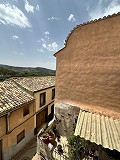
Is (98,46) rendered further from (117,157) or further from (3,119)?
(3,119)

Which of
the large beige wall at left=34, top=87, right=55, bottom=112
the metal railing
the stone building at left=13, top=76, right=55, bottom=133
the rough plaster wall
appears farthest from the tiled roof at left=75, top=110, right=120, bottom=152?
the stone building at left=13, top=76, right=55, bottom=133

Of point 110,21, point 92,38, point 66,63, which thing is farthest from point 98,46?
point 66,63

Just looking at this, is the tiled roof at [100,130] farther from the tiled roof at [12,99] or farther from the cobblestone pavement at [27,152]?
the cobblestone pavement at [27,152]

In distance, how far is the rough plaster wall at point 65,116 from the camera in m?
13.2

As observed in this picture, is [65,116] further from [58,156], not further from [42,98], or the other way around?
[42,98]

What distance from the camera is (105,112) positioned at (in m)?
11.0

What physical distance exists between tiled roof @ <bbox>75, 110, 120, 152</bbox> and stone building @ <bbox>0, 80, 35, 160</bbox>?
25.9ft

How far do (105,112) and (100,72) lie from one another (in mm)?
3499

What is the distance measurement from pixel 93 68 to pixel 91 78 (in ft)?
3.08

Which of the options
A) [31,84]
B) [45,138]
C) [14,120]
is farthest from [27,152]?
[31,84]

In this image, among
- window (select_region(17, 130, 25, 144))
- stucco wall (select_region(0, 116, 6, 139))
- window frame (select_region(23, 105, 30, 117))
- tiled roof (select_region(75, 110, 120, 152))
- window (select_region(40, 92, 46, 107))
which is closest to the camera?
tiled roof (select_region(75, 110, 120, 152))

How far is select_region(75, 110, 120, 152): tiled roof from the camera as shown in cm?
728

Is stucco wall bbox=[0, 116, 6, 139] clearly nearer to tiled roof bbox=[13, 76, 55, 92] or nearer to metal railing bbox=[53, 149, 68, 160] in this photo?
metal railing bbox=[53, 149, 68, 160]

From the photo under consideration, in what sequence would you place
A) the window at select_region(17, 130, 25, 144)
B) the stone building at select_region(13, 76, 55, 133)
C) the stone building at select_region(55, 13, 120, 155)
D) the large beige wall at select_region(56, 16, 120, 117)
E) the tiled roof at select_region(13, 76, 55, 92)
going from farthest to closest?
the tiled roof at select_region(13, 76, 55, 92)
the stone building at select_region(13, 76, 55, 133)
the window at select_region(17, 130, 25, 144)
the large beige wall at select_region(56, 16, 120, 117)
the stone building at select_region(55, 13, 120, 155)
